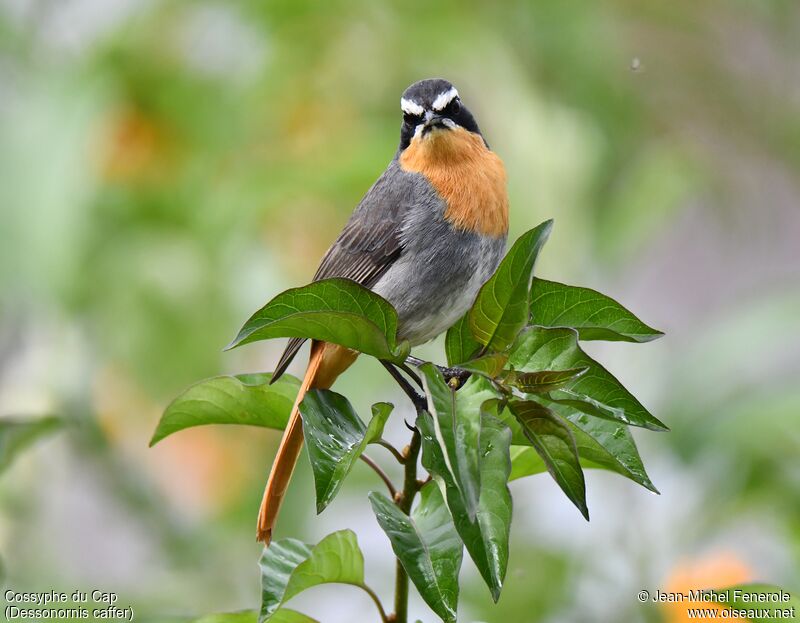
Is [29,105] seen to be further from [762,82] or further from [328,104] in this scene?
[762,82]

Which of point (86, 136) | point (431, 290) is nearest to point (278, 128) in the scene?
point (86, 136)

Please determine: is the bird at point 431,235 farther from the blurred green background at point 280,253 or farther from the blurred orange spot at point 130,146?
the blurred orange spot at point 130,146

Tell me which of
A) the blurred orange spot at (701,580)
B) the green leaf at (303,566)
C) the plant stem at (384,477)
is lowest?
the blurred orange spot at (701,580)

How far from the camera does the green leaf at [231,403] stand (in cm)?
142

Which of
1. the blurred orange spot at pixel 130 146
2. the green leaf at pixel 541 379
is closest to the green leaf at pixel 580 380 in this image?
the green leaf at pixel 541 379

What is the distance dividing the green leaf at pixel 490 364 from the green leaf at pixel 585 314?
101mm

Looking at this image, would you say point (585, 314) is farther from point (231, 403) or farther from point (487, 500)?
point (231, 403)

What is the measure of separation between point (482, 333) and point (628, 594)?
1.51 m

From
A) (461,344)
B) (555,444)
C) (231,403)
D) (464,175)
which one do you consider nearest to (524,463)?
(461,344)

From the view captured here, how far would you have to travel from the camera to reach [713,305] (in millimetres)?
5641

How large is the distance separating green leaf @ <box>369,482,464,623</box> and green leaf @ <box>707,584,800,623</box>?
0.40m

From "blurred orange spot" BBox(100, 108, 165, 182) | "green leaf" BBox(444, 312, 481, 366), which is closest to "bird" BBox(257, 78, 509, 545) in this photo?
"green leaf" BBox(444, 312, 481, 366)

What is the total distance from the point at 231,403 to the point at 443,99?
3.33ft

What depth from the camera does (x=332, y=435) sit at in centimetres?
125
